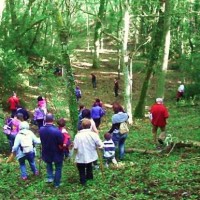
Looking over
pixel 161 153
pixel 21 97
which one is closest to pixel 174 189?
pixel 161 153

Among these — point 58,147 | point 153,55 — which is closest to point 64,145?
point 58,147

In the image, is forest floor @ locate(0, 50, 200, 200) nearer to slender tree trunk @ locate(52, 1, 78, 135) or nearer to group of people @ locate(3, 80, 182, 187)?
group of people @ locate(3, 80, 182, 187)

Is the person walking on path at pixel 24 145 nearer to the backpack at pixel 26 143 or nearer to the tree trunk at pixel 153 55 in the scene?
the backpack at pixel 26 143

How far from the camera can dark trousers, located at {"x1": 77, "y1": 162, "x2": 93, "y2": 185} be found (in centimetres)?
938

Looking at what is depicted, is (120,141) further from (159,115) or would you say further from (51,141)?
(51,141)

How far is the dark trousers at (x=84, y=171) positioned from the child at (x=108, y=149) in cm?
129

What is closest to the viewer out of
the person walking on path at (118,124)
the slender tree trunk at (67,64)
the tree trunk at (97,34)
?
the person walking on path at (118,124)

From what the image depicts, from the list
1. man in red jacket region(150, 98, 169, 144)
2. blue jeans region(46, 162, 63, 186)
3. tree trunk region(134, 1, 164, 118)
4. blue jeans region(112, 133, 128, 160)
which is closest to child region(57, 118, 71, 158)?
blue jeans region(46, 162, 63, 186)

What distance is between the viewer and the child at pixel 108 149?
10935 millimetres

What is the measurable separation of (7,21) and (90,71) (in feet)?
51.5

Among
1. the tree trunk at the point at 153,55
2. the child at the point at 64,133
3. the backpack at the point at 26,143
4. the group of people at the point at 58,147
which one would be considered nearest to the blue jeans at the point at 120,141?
the group of people at the point at 58,147

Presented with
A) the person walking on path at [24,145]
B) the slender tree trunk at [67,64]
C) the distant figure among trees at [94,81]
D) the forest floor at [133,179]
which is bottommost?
the distant figure among trees at [94,81]

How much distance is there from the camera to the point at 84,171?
9547mm

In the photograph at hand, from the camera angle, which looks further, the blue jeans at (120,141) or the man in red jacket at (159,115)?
the man in red jacket at (159,115)
